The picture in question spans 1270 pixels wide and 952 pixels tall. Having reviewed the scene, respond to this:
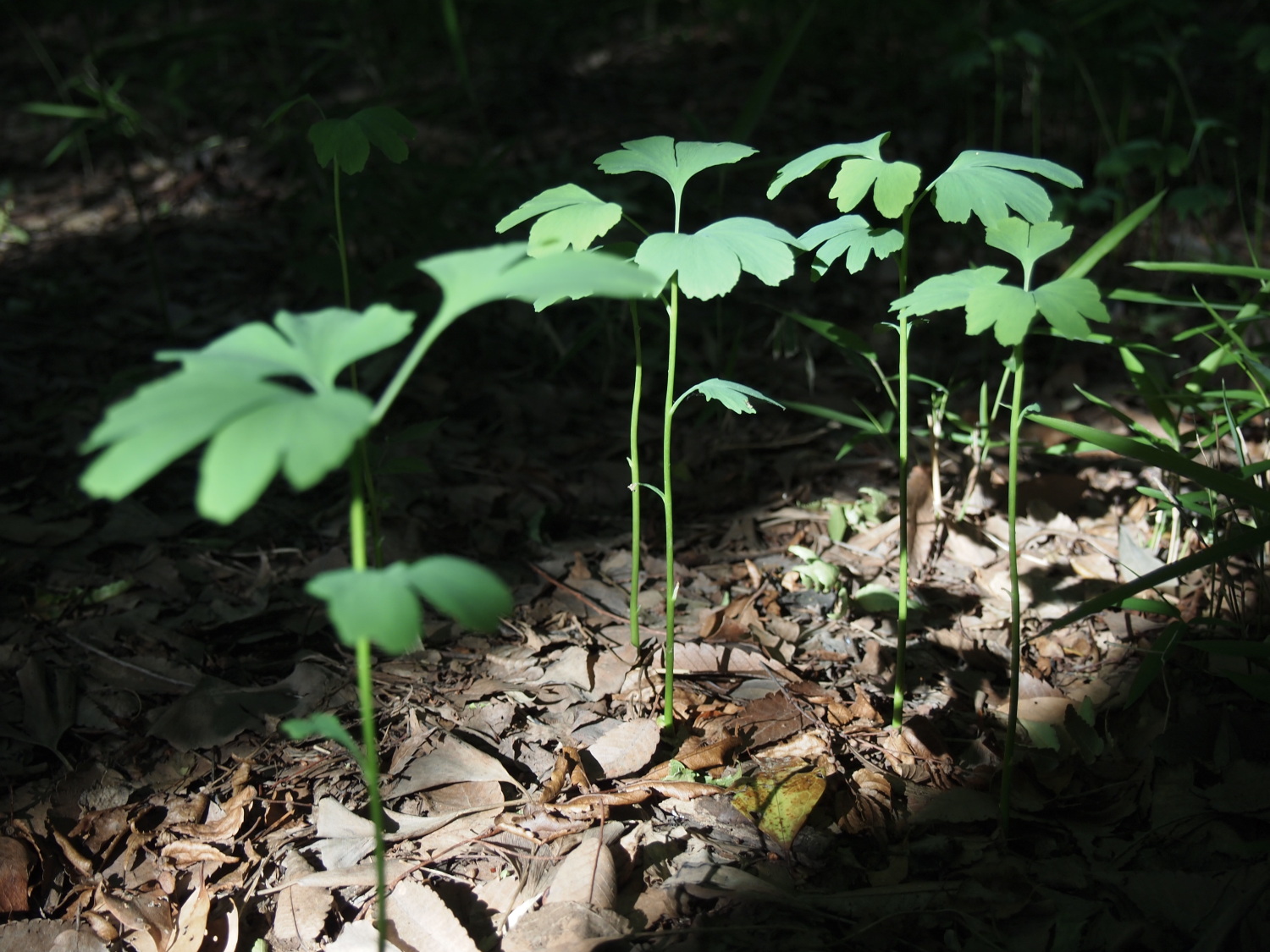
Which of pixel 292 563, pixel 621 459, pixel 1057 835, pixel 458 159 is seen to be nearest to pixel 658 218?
pixel 458 159

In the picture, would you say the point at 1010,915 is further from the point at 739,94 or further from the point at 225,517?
the point at 739,94

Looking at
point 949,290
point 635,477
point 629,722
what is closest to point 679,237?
point 949,290

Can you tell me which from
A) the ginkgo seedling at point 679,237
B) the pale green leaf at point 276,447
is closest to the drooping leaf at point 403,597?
the pale green leaf at point 276,447

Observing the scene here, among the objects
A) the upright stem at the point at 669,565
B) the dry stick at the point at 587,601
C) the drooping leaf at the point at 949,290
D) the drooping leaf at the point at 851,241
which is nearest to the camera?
the drooping leaf at the point at 949,290

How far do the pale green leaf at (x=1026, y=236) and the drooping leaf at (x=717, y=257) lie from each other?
29 cm

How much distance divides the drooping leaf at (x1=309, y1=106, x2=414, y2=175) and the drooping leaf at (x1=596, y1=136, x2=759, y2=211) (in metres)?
0.37

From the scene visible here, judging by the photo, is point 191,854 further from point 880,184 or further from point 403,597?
point 880,184

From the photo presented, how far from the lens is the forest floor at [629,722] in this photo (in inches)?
52.7

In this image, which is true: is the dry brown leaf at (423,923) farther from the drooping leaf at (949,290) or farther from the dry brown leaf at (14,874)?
the drooping leaf at (949,290)

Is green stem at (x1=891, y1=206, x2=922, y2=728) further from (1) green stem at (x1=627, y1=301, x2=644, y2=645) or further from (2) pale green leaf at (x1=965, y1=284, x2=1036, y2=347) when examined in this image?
(1) green stem at (x1=627, y1=301, x2=644, y2=645)

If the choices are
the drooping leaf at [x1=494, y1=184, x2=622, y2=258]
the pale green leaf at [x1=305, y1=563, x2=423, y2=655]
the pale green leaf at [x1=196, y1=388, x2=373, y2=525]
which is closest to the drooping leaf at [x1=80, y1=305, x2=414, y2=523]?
the pale green leaf at [x1=196, y1=388, x2=373, y2=525]

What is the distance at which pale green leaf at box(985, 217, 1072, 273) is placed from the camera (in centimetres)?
128

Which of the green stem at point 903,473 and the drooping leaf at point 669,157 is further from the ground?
the drooping leaf at point 669,157

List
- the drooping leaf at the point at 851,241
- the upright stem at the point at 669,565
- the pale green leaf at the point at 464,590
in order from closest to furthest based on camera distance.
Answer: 1. the pale green leaf at the point at 464,590
2. the drooping leaf at the point at 851,241
3. the upright stem at the point at 669,565
